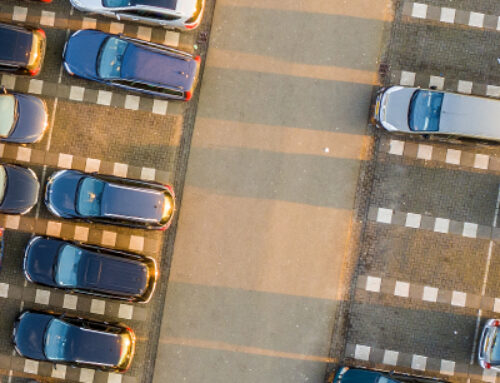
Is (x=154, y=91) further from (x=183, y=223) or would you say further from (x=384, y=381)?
(x=384, y=381)

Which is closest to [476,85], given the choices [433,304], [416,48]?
[416,48]

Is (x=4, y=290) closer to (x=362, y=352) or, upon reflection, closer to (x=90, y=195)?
(x=90, y=195)

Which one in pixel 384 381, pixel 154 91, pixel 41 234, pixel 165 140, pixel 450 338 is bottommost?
pixel 384 381

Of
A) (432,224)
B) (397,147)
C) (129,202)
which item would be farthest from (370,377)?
(129,202)

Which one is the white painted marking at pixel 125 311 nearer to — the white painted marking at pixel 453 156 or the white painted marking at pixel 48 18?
the white painted marking at pixel 48 18

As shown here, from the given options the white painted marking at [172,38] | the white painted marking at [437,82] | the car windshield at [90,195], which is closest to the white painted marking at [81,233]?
the car windshield at [90,195]

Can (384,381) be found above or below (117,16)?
below

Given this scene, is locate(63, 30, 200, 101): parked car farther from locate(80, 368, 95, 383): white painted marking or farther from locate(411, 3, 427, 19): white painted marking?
locate(80, 368, 95, 383): white painted marking
